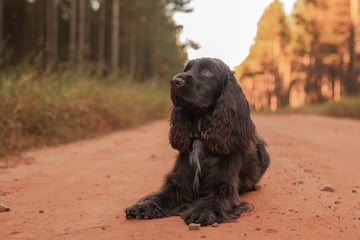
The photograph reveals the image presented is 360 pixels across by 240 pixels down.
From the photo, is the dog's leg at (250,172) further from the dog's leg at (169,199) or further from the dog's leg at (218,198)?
the dog's leg at (169,199)

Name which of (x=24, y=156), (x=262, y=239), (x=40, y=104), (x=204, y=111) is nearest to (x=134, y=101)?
(x=40, y=104)

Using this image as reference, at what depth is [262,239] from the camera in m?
3.11

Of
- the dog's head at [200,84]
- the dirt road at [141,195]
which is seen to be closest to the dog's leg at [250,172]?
the dirt road at [141,195]

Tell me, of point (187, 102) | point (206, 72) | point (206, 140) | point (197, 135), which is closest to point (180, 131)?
point (197, 135)

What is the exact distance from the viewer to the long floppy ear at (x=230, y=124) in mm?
4121

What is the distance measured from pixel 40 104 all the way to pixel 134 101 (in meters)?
6.48

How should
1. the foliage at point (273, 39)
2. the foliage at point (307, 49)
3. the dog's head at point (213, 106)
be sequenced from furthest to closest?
1. the foliage at point (273, 39)
2. the foliage at point (307, 49)
3. the dog's head at point (213, 106)

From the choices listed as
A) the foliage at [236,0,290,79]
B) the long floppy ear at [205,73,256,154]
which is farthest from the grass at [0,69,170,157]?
the foliage at [236,0,290,79]

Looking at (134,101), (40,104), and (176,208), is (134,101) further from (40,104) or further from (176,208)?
(176,208)

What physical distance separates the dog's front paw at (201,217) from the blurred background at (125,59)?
1573 millimetres

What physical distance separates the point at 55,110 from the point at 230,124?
20.6 feet

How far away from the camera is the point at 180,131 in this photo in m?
4.31

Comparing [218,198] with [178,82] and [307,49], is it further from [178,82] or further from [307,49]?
[307,49]

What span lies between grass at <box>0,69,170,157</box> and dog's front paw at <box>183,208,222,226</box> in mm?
4806
